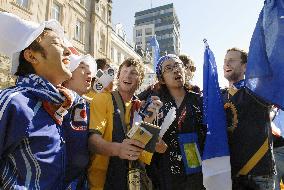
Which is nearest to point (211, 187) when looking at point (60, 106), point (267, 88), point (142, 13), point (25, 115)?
point (267, 88)

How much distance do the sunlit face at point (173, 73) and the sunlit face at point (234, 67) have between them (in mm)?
582

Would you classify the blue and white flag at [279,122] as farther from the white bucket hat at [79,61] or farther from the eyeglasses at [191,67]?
the white bucket hat at [79,61]

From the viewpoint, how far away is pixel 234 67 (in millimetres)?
3498

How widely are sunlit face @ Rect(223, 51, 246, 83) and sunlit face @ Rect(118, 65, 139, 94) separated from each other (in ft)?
3.47

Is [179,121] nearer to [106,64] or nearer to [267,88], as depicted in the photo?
[267,88]

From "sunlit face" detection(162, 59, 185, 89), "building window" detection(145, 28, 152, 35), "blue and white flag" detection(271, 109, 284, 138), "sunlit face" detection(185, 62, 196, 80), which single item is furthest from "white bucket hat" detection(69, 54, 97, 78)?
"building window" detection(145, 28, 152, 35)

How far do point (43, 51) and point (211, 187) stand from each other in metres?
1.73

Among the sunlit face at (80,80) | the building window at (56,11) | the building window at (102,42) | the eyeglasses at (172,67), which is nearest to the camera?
the eyeglasses at (172,67)

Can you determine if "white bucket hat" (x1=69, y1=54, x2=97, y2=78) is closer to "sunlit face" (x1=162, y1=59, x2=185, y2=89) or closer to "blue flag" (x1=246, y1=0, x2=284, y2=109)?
"sunlit face" (x1=162, y1=59, x2=185, y2=89)

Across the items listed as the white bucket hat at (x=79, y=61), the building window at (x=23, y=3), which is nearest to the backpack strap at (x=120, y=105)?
the white bucket hat at (x=79, y=61)

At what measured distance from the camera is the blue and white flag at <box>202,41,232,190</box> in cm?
261

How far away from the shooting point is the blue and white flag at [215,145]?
2.61 meters

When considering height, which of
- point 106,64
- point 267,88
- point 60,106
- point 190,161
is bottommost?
point 190,161

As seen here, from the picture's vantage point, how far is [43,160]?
181 centimetres
